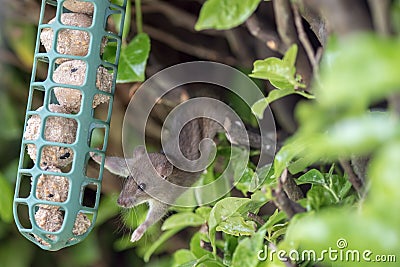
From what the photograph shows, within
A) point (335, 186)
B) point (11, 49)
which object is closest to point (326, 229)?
point (335, 186)

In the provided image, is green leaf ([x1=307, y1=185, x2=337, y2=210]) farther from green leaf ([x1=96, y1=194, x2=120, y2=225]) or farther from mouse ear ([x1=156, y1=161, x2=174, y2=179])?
green leaf ([x1=96, y1=194, x2=120, y2=225])

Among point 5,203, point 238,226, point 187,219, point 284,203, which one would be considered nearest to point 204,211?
point 187,219

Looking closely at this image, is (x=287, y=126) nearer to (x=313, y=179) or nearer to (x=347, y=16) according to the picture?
(x=313, y=179)

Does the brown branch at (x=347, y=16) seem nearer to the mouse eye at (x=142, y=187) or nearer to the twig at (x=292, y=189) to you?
the twig at (x=292, y=189)

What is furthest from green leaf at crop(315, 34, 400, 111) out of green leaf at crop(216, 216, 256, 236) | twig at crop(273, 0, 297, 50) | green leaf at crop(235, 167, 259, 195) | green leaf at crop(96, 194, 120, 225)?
green leaf at crop(96, 194, 120, 225)

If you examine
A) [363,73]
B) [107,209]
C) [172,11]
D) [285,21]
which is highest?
[363,73]

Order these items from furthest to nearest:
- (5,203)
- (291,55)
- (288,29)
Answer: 1. (5,203)
2. (288,29)
3. (291,55)

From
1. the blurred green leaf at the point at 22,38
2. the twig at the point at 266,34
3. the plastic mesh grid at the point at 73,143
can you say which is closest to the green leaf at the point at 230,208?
the plastic mesh grid at the point at 73,143

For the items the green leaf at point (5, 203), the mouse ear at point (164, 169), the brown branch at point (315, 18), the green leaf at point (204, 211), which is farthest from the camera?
the green leaf at point (5, 203)

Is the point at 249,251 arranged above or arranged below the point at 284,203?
below
